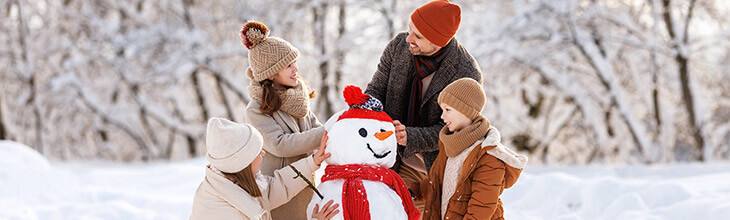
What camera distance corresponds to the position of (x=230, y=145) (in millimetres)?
2809

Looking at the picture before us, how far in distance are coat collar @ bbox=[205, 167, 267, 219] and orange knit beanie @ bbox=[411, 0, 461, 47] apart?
1256 mm

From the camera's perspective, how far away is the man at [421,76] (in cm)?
322

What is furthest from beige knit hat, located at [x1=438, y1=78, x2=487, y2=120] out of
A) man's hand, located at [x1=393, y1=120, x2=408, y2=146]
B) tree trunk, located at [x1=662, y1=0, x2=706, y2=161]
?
tree trunk, located at [x1=662, y1=0, x2=706, y2=161]

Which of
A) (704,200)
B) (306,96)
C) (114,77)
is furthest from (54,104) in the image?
(704,200)

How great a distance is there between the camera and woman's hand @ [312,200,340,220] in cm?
285

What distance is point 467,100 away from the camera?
2.88m

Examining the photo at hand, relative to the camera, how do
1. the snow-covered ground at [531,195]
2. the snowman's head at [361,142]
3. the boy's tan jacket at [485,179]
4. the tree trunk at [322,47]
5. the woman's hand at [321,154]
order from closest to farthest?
the boy's tan jacket at [485,179] < the snowman's head at [361,142] < the woman's hand at [321,154] < the snow-covered ground at [531,195] < the tree trunk at [322,47]

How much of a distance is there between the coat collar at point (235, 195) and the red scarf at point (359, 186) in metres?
0.38

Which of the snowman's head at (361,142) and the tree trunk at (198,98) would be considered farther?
the tree trunk at (198,98)

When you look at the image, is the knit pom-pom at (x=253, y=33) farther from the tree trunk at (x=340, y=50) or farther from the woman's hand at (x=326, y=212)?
the tree trunk at (x=340, y=50)

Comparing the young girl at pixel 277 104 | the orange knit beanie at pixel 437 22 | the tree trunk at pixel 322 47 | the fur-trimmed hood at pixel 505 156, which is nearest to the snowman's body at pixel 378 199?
the young girl at pixel 277 104

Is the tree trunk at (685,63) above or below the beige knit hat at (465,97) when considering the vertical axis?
below

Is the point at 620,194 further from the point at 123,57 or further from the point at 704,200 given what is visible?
the point at 123,57

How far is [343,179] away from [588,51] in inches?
320
